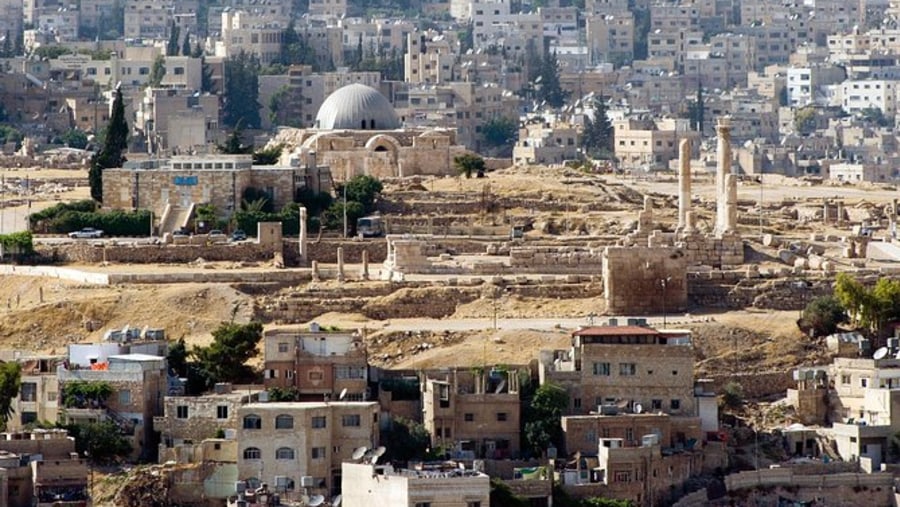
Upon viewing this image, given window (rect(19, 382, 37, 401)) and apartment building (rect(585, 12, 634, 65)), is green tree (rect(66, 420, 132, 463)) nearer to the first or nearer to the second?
window (rect(19, 382, 37, 401))

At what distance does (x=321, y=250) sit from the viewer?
236 feet

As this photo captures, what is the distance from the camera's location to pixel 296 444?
5681 centimetres

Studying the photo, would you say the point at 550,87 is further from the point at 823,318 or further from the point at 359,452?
the point at 359,452

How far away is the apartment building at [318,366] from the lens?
6009 centimetres

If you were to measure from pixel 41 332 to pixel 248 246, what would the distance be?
6366mm

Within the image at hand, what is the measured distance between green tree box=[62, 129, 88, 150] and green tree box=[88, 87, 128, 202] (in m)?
22.1

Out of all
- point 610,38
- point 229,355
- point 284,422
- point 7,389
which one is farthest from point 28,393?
point 610,38

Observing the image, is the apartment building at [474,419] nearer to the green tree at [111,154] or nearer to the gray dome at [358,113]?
the green tree at [111,154]

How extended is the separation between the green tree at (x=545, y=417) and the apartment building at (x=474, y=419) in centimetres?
27

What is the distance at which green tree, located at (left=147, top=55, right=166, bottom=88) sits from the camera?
118 meters

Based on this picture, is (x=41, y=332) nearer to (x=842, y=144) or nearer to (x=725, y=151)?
(x=725, y=151)

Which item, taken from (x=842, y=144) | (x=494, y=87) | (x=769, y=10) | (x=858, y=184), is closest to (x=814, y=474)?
(x=858, y=184)

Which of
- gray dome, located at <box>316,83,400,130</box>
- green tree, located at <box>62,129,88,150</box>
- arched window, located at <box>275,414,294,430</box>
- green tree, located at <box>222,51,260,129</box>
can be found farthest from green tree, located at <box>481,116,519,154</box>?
arched window, located at <box>275,414,294,430</box>

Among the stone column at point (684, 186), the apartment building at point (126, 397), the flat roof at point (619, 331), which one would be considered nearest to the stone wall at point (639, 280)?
the flat roof at point (619, 331)
